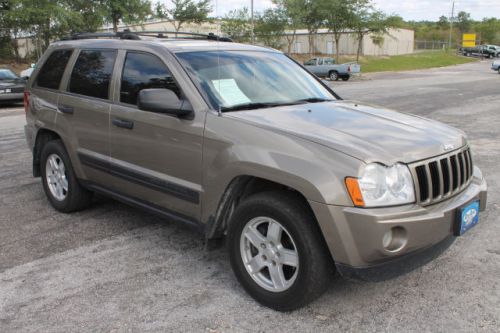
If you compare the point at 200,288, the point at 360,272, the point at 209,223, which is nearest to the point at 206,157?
the point at 209,223

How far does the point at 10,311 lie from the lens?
331cm

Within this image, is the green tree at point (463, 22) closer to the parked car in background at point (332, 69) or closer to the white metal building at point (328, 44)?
the white metal building at point (328, 44)

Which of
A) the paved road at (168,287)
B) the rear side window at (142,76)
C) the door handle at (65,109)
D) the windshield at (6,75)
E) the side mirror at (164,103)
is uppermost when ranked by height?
the rear side window at (142,76)

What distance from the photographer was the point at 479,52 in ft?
245

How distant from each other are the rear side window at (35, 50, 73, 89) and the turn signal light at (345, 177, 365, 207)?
137 inches

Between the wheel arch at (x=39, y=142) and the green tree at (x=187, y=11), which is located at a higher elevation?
the green tree at (x=187, y=11)

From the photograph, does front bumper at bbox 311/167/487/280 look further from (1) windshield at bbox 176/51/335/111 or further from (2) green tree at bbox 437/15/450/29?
(2) green tree at bbox 437/15/450/29

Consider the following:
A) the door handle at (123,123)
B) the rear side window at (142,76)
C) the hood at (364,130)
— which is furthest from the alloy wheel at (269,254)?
the door handle at (123,123)

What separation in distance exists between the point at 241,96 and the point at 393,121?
3.74 feet

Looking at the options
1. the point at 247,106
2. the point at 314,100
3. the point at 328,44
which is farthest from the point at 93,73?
the point at 328,44

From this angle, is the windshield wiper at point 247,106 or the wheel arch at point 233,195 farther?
the windshield wiper at point 247,106

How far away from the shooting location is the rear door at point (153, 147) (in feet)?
12.1

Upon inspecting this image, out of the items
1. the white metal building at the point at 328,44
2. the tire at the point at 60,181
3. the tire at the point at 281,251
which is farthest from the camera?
the white metal building at the point at 328,44

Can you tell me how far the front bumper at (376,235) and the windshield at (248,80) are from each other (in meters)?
1.27
